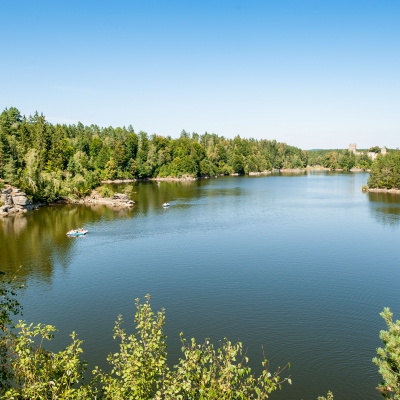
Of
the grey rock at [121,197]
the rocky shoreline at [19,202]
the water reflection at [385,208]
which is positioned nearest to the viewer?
the water reflection at [385,208]

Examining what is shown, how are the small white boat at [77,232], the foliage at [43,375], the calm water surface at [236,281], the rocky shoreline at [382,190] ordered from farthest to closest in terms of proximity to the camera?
the rocky shoreline at [382,190] → the small white boat at [77,232] → the calm water surface at [236,281] → the foliage at [43,375]

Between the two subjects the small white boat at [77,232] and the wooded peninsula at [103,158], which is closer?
the small white boat at [77,232]

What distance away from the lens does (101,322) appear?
24656mm

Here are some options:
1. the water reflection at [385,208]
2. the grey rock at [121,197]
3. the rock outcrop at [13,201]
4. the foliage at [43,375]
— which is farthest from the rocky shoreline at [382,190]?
the foliage at [43,375]

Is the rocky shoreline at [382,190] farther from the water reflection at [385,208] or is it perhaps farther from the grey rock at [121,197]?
the grey rock at [121,197]

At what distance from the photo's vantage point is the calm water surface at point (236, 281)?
21.7m

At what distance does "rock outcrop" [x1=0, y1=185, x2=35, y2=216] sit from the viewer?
205ft

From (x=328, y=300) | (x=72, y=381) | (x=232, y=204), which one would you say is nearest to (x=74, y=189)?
(x=232, y=204)

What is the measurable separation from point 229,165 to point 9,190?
111 meters

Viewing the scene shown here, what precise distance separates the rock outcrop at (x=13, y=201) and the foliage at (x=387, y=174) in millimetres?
80378

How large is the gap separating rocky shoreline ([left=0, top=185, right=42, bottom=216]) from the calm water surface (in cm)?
766

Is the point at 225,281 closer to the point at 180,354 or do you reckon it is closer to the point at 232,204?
the point at 180,354

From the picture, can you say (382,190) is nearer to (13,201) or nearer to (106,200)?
Result: (106,200)

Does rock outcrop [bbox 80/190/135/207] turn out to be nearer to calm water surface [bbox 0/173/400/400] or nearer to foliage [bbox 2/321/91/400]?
calm water surface [bbox 0/173/400/400]
